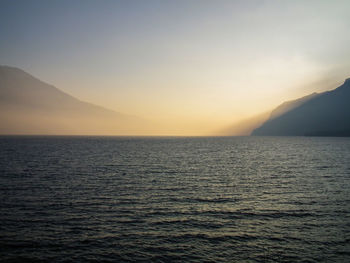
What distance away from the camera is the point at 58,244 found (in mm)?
17344

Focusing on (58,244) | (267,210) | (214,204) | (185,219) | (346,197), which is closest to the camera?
(58,244)

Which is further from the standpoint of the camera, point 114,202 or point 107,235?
point 114,202

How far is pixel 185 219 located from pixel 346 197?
22.6 meters

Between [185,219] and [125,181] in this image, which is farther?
[125,181]

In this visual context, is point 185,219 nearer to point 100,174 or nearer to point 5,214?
point 5,214

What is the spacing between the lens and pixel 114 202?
1107 inches

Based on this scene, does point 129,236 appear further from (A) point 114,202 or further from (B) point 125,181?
(B) point 125,181

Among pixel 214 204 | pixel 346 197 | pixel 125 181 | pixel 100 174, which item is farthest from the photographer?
pixel 100 174

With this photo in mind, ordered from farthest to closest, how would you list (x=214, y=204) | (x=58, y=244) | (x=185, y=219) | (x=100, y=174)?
(x=100, y=174) → (x=214, y=204) → (x=185, y=219) → (x=58, y=244)

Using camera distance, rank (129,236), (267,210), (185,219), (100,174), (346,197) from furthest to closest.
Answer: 1. (100,174)
2. (346,197)
3. (267,210)
4. (185,219)
5. (129,236)

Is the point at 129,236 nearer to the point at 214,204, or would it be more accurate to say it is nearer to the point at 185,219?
the point at 185,219

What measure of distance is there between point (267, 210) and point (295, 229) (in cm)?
526

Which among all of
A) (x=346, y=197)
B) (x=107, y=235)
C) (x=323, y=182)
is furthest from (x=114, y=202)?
(x=323, y=182)

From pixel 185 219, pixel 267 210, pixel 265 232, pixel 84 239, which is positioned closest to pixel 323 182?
pixel 267 210
